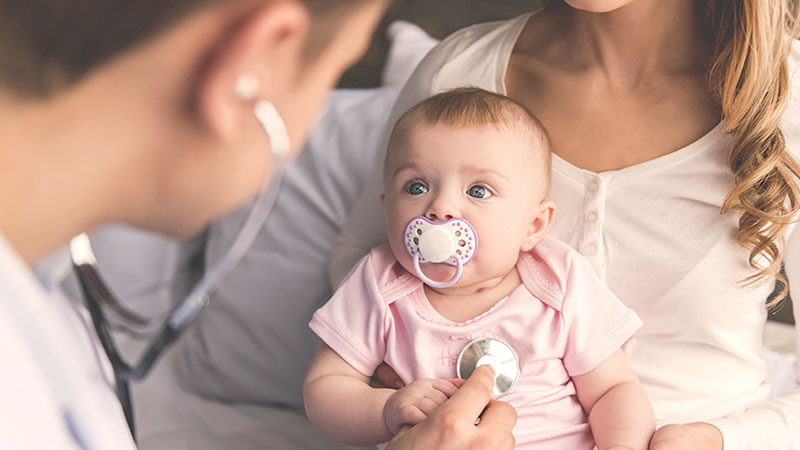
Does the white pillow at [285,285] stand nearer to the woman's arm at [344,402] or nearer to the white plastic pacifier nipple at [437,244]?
the woman's arm at [344,402]

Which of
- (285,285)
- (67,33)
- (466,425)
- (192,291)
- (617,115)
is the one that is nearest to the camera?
(67,33)

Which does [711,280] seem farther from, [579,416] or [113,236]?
[113,236]

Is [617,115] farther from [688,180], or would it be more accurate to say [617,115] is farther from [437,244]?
[437,244]

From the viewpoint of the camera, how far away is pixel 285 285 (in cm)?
160

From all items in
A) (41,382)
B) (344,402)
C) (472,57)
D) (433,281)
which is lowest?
(344,402)

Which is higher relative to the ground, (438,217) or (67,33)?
(67,33)

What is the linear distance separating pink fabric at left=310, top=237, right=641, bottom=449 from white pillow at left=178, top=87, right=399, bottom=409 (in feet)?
1.40

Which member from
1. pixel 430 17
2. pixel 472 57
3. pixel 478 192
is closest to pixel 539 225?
pixel 478 192

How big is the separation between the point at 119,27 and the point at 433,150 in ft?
1.96

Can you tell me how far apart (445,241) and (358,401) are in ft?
0.79

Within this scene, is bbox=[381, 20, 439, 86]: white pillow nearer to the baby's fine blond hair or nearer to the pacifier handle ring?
the baby's fine blond hair

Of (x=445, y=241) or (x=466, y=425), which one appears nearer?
(x=466, y=425)

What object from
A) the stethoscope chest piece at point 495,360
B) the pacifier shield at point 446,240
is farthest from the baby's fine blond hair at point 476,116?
the stethoscope chest piece at point 495,360

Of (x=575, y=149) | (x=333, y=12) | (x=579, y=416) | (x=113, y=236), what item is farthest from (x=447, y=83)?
(x=113, y=236)
